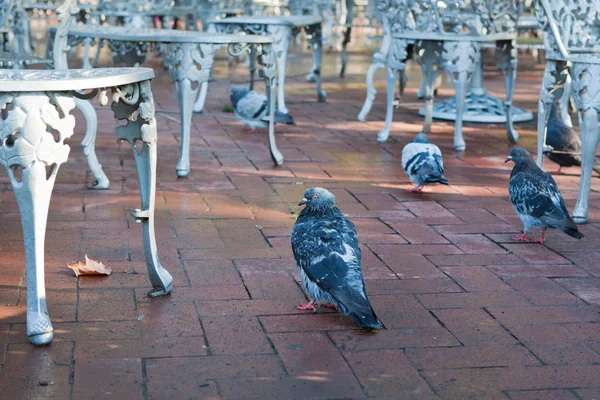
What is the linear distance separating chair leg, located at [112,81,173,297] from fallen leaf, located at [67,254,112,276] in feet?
A: 1.04

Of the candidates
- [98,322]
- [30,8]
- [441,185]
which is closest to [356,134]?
[441,185]

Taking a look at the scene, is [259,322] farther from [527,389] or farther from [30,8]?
[30,8]

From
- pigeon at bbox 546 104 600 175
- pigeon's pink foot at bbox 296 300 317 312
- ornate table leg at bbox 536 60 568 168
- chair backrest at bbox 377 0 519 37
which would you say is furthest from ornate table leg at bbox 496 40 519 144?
pigeon's pink foot at bbox 296 300 317 312

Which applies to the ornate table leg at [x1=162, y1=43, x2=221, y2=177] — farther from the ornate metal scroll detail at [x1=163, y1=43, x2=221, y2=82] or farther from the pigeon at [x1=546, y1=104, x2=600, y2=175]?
the pigeon at [x1=546, y1=104, x2=600, y2=175]

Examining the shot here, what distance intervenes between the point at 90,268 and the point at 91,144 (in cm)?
142

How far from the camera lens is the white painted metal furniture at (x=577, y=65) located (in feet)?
13.9

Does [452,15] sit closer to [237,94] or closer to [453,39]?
[453,39]

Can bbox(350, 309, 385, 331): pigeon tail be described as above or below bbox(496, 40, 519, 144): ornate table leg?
below

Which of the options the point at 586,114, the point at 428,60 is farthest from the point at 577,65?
the point at 428,60

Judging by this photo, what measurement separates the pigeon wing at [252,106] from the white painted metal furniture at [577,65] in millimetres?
2374

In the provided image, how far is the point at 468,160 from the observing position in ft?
19.3

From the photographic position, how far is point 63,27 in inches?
176

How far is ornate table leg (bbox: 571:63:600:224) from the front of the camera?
13.8 feet

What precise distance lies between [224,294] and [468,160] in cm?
307
